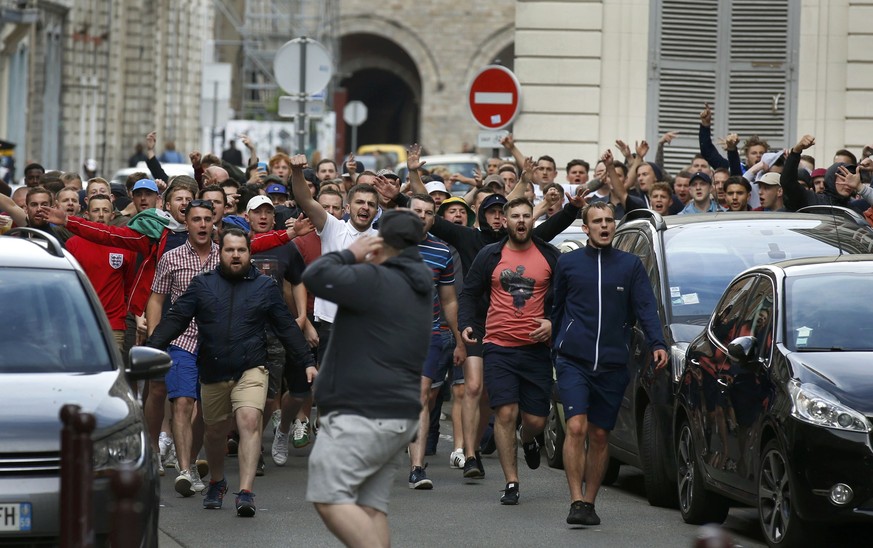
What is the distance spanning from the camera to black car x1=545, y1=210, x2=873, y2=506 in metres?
11.4

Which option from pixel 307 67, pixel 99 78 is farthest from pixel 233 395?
pixel 99 78

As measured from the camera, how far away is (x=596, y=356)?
10750 mm

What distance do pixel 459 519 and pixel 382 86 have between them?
71.6 meters

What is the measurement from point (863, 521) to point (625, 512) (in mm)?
2507

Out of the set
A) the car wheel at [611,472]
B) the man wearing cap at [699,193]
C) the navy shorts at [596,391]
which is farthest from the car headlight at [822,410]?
the man wearing cap at [699,193]

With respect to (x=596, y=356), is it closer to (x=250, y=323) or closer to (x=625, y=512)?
(x=625, y=512)

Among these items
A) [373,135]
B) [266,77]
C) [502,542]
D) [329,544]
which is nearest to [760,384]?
[502,542]

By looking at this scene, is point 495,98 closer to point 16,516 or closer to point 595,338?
point 595,338

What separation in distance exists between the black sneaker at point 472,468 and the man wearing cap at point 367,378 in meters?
4.90

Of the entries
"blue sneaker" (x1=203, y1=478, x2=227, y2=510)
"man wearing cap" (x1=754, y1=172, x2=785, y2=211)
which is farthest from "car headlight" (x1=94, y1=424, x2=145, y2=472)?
"man wearing cap" (x1=754, y1=172, x2=785, y2=211)

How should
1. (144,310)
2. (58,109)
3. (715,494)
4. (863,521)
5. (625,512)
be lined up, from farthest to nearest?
(58,109), (144,310), (625,512), (715,494), (863,521)

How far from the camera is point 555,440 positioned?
1349cm

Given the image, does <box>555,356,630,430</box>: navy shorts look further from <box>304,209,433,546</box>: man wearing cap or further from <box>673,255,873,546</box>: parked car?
<box>304,209,433,546</box>: man wearing cap

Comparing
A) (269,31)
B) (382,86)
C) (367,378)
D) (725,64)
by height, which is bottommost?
(367,378)
